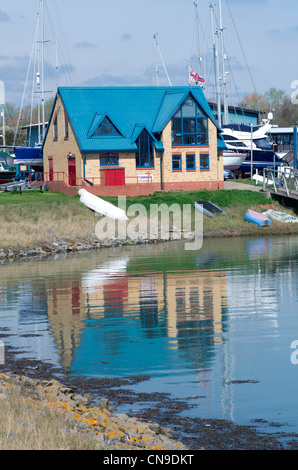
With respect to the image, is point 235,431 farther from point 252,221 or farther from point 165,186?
point 165,186

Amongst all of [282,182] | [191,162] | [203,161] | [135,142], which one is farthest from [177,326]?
[203,161]

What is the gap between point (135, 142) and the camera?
56219mm

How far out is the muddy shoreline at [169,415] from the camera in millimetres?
11070

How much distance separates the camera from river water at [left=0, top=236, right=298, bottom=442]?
1377 cm

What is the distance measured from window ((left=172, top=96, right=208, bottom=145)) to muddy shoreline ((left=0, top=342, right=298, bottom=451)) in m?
42.6

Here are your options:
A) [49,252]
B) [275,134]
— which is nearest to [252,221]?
[49,252]

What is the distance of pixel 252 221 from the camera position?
48.9 metres

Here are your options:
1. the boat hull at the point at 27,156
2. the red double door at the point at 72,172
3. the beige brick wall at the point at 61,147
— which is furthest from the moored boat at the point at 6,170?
the red double door at the point at 72,172

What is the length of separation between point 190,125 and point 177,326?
39.7 m

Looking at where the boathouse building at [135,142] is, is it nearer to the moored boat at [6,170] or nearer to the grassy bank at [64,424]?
the moored boat at [6,170]

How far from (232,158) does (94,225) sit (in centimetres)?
2420

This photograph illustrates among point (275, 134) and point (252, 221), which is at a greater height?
point (275, 134)

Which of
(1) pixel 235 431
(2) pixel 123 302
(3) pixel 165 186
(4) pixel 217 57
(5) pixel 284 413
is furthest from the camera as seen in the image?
(4) pixel 217 57

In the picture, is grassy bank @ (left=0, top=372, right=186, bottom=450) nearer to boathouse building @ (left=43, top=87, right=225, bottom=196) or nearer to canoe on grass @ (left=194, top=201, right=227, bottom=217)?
canoe on grass @ (left=194, top=201, right=227, bottom=217)
